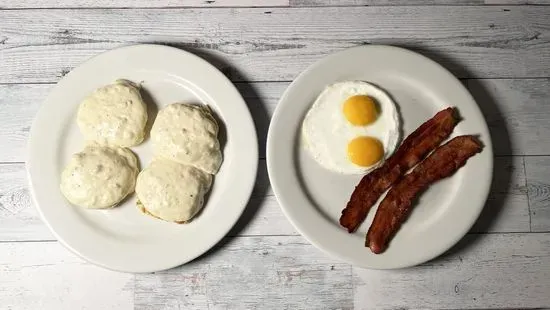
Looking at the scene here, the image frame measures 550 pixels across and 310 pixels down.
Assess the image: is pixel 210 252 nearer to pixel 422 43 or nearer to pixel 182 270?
pixel 182 270

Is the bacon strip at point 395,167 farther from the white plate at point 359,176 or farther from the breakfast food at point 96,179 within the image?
the breakfast food at point 96,179

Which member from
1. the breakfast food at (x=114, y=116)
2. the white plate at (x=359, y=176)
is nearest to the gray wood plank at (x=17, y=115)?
the breakfast food at (x=114, y=116)

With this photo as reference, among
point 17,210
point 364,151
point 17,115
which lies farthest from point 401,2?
point 17,210

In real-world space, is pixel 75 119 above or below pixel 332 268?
above

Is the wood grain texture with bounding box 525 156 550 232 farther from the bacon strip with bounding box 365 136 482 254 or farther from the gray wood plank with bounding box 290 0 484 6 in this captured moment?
the gray wood plank with bounding box 290 0 484 6

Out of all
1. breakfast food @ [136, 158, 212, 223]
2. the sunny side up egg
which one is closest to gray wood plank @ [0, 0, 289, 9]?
the sunny side up egg

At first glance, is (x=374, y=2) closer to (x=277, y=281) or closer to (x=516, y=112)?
(x=516, y=112)

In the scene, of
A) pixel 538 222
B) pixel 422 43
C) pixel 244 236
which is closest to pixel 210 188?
pixel 244 236
